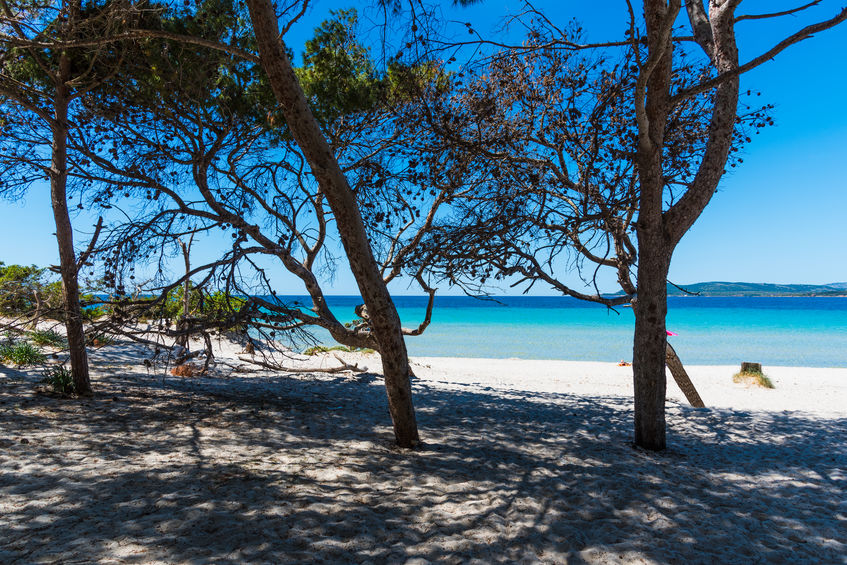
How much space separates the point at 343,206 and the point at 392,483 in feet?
8.58

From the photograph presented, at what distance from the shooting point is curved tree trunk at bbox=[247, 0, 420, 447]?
4613 millimetres

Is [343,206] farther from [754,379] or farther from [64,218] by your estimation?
[754,379]

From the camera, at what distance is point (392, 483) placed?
4230 mm

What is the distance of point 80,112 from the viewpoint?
296 inches

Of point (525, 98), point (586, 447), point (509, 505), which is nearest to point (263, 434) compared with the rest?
point (509, 505)

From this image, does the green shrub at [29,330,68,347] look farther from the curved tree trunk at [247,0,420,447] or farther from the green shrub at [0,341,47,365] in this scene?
the curved tree trunk at [247,0,420,447]

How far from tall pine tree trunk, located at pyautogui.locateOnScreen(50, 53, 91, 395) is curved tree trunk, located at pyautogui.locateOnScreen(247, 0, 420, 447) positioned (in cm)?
391

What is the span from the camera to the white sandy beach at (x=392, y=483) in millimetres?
3090

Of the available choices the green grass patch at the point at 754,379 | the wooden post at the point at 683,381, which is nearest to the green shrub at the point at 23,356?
the wooden post at the point at 683,381

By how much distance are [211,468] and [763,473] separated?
208 inches

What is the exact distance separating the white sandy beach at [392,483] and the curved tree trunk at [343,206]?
2.04 ft

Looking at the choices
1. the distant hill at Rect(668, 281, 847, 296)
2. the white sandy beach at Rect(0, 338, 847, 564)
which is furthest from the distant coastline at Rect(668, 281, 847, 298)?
the white sandy beach at Rect(0, 338, 847, 564)

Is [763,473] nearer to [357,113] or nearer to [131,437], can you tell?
[131,437]

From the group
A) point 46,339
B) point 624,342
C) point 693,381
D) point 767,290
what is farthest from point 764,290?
point 46,339
